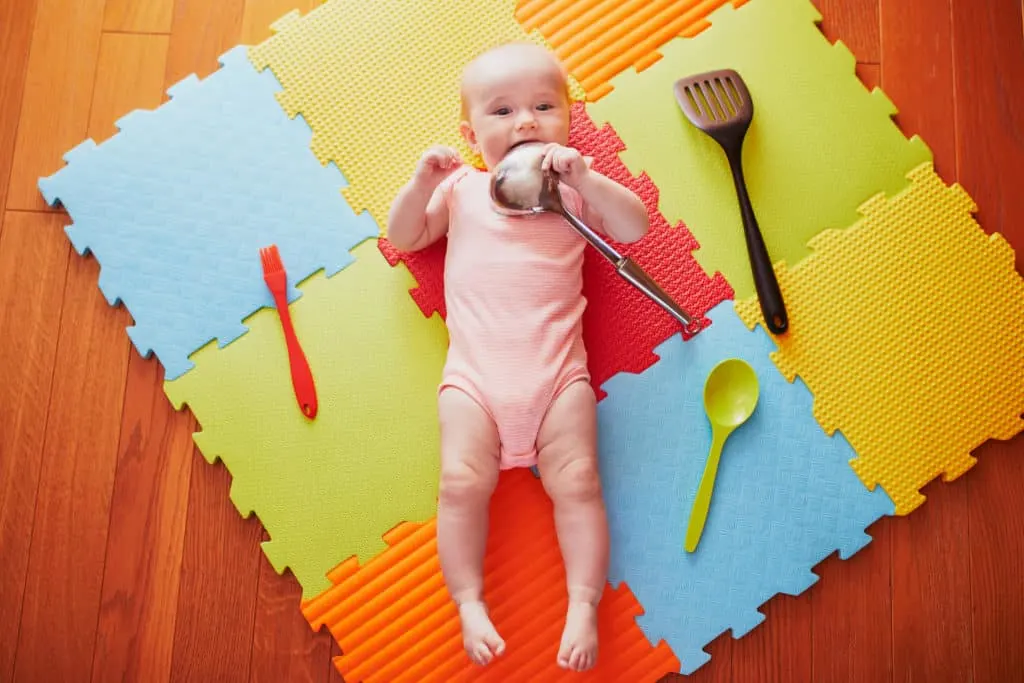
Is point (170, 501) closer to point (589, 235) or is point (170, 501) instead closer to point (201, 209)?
point (201, 209)

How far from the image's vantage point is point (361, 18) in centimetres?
120

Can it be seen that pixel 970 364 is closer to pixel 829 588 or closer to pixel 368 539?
pixel 829 588

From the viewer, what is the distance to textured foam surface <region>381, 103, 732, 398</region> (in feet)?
3.74

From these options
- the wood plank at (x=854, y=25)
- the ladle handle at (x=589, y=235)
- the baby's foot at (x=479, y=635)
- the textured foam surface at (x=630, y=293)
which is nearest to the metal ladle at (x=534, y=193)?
the ladle handle at (x=589, y=235)

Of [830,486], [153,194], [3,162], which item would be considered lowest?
[830,486]

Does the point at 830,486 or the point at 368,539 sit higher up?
the point at 368,539

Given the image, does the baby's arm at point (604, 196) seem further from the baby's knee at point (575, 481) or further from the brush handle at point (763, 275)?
the baby's knee at point (575, 481)

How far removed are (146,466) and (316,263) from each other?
39cm

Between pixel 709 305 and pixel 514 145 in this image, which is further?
pixel 709 305

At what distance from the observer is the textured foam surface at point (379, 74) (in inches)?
46.2

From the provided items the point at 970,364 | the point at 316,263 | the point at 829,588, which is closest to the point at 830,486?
the point at 829,588

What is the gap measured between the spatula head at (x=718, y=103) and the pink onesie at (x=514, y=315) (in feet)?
0.86

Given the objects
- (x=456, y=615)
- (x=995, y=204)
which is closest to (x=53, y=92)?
(x=456, y=615)

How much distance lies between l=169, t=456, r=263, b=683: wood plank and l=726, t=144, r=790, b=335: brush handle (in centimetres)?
81
